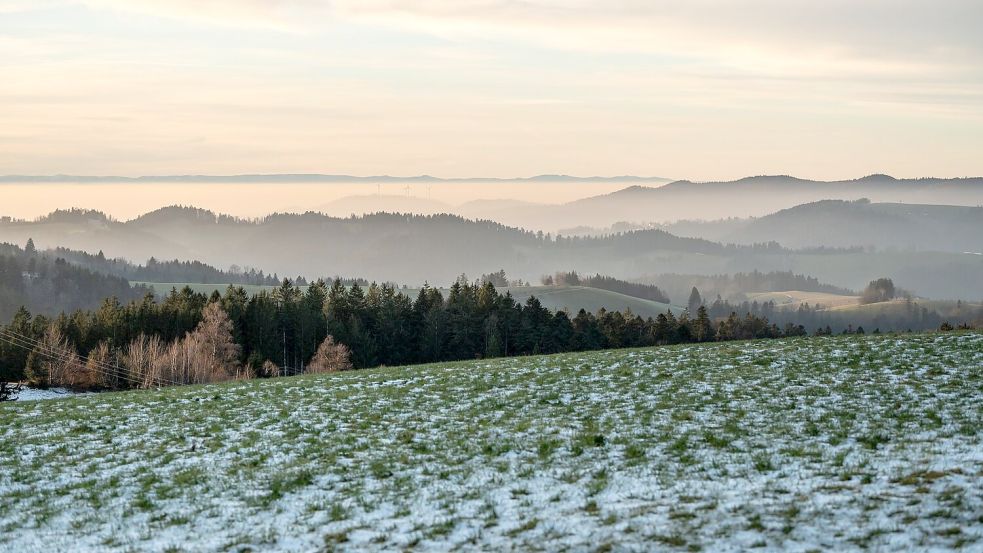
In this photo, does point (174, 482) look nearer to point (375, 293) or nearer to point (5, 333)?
point (5, 333)

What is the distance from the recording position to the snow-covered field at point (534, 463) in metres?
13.9

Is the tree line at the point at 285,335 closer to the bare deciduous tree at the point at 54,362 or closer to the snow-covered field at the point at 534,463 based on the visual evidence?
the bare deciduous tree at the point at 54,362

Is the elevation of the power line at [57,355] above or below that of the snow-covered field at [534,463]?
below

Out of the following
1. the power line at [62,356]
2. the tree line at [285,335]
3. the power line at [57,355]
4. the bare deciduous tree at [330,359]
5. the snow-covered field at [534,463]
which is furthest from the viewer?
the bare deciduous tree at [330,359]

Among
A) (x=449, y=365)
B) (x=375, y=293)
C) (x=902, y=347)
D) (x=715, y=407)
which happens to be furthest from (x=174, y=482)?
(x=375, y=293)

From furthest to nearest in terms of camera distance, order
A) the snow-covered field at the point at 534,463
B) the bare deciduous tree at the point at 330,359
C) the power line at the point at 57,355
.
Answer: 1. the bare deciduous tree at the point at 330,359
2. the power line at the point at 57,355
3. the snow-covered field at the point at 534,463

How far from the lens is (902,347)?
3341 centimetres

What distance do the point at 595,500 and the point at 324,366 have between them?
68.2m

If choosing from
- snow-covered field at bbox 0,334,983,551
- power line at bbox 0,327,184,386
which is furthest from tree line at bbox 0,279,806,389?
snow-covered field at bbox 0,334,983,551

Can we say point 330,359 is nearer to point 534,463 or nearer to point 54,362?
point 54,362

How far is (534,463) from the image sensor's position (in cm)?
1869

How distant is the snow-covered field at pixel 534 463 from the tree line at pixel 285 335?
49314 mm

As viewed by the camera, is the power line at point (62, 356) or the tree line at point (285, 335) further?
the tree line at point (285, 335)

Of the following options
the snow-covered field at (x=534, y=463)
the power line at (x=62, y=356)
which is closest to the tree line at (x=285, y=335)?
the power line at (x=62, y=356)
